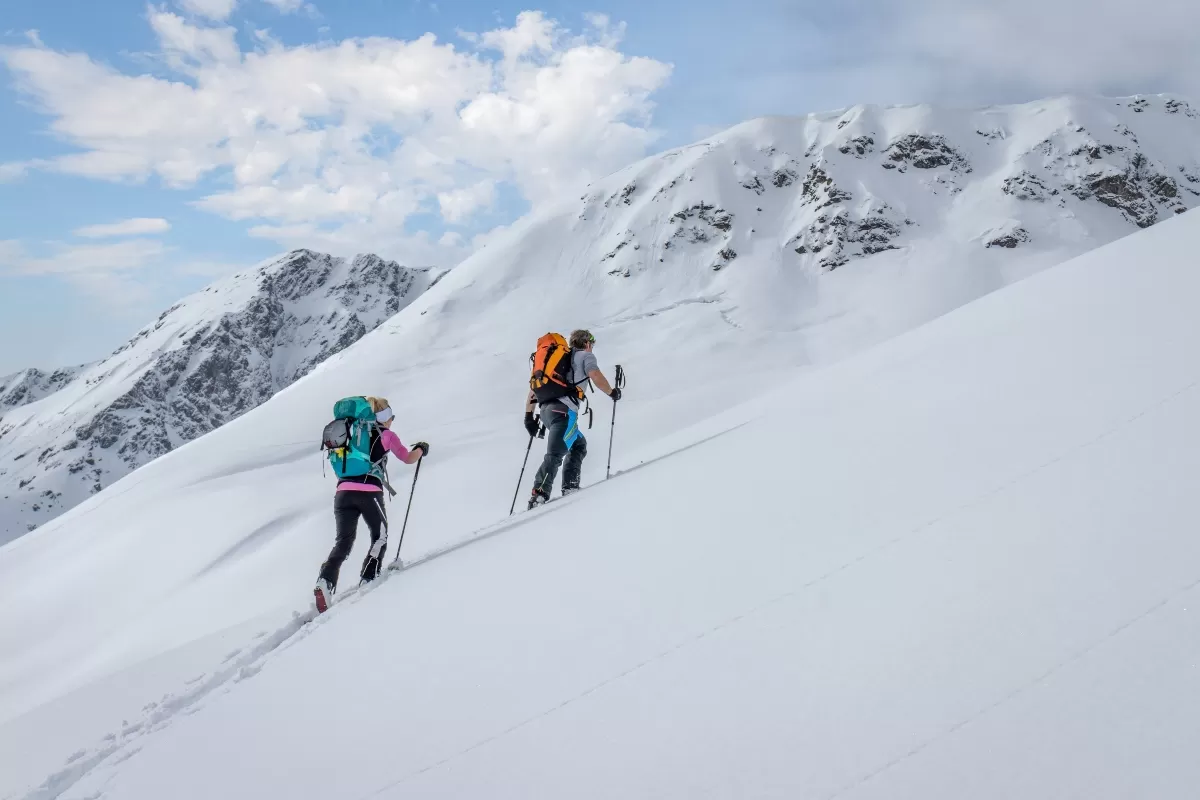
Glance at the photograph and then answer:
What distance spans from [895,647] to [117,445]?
8640 inches

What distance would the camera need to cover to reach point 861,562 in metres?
3.28

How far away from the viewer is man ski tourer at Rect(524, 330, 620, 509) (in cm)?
837

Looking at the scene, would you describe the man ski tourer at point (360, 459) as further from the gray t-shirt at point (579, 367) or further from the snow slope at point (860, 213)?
the snow slope at point (860, 213)

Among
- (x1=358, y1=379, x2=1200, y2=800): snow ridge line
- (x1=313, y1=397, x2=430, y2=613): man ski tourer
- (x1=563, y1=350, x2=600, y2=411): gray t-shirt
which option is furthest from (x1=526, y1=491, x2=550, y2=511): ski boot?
(x1=358, y1=379, x2=1200, y2=800): snow ridge line

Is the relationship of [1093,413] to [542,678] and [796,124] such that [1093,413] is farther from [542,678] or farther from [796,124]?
[796,124]

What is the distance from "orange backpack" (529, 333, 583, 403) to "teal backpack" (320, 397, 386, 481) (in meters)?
2.17

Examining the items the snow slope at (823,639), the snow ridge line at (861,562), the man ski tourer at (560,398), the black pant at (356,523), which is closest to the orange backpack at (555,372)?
the man ski tourer at (560,398)

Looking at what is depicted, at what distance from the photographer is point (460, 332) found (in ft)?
175

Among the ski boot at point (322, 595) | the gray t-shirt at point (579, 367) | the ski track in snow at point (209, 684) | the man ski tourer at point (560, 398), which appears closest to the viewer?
the ski track in snow at point (209, 684)

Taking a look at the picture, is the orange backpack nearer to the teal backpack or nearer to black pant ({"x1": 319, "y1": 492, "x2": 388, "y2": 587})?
the teal backpack

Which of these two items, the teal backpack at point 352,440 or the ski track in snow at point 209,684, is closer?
the ski track in snow at point 209,684

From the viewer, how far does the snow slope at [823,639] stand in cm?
212

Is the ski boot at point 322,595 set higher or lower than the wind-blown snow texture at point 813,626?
higher

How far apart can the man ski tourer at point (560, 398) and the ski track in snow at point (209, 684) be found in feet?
3.16
